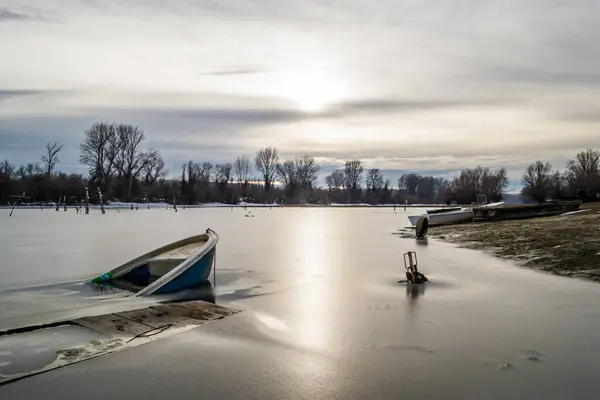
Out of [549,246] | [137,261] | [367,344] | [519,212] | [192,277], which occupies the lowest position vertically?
[367,344]

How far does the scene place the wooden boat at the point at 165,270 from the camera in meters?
11.2

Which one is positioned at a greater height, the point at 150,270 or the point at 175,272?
the point at 175,272

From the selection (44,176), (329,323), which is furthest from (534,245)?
(44,176)

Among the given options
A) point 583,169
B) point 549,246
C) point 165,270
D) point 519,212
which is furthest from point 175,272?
point 583,169

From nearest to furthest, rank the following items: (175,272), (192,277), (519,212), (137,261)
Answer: (175,272), (192,277), (137,261), (519,212)

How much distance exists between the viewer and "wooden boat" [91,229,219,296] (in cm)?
1124

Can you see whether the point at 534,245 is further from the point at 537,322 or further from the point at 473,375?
the point at 473,375

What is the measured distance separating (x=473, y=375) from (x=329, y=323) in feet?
9.83

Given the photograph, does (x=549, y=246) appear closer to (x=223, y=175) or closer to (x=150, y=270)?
(x=150, y=270)

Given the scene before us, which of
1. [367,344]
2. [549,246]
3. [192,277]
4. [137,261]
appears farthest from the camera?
[549,246]

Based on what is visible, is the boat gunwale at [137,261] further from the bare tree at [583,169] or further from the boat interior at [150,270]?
the bare tree at [583,169]

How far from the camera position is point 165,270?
13.6 m

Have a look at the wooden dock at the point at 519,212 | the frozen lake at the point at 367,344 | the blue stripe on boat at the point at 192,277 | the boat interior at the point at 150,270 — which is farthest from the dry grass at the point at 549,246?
the wooden dock at the point at 519,212

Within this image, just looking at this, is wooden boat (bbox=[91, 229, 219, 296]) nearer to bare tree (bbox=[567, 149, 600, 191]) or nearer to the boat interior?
the boat interior
